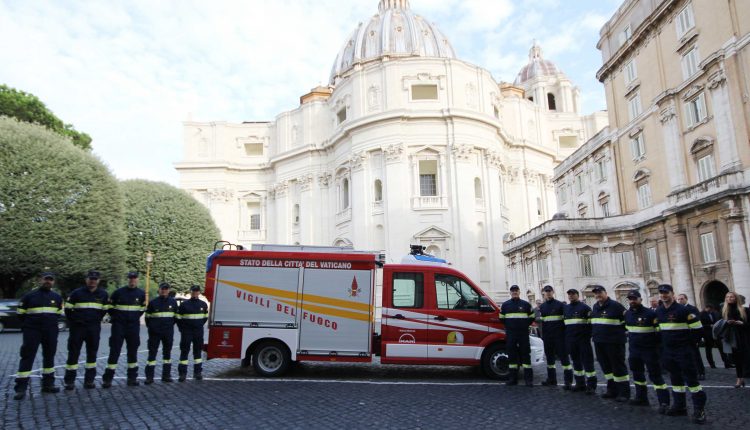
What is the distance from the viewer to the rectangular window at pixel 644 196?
26.8m

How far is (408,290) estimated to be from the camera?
36.7 ft

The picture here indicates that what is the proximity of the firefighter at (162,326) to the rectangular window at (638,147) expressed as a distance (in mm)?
24816

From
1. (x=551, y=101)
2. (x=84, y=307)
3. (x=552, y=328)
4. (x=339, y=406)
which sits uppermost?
(x=551, y=101)

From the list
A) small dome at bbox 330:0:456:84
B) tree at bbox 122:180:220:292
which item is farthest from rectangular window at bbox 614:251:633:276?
small dome at bbox 330:0:456:84

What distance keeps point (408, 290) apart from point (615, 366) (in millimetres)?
4231

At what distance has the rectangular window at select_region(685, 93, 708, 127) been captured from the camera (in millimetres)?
22531

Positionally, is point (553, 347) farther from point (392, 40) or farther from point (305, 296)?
point (392, 40)

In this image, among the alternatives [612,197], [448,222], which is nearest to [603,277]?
[612,197]

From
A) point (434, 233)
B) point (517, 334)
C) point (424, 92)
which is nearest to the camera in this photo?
point (517, 334)

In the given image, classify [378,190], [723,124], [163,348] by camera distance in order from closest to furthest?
[163,348]
[723,124]
[378,190]

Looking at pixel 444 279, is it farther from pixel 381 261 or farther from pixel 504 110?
pixel 504 110

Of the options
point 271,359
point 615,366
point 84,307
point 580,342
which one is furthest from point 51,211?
point 615,366

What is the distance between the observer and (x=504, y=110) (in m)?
53.7

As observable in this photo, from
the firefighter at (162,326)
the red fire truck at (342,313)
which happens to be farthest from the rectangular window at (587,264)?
the firefighter at (162,326)
